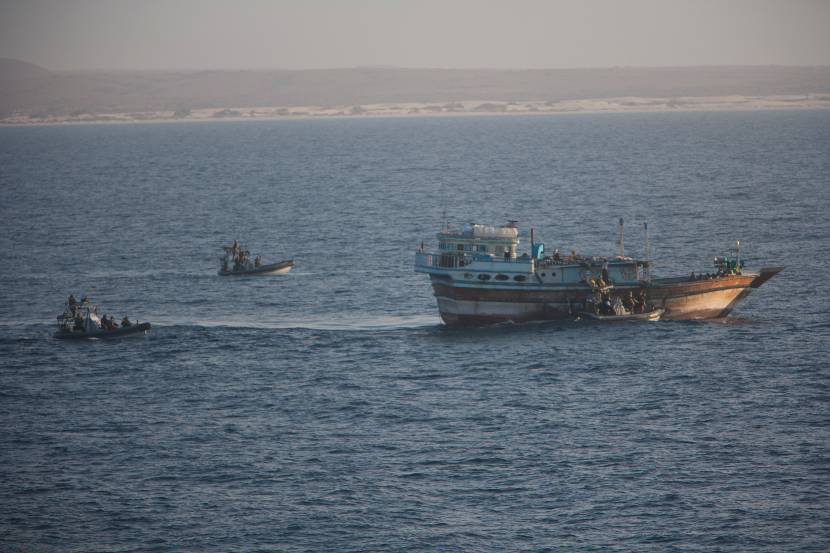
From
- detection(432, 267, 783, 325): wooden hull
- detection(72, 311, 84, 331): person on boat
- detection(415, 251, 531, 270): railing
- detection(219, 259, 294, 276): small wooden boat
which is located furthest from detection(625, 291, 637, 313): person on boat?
detection(72, 311, 84, 331): person on boat

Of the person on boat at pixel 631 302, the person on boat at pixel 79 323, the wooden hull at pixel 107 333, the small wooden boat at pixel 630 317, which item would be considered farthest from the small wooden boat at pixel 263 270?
the person on boat at pixel 631 302

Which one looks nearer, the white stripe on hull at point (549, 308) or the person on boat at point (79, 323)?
the white stripe on hull at point (549, 308)

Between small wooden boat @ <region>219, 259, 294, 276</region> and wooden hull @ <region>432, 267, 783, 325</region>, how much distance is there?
32230 millimetres

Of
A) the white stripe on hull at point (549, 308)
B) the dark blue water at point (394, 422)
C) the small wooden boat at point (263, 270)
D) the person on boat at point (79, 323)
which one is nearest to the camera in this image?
the dark blue water at point (394, 422)

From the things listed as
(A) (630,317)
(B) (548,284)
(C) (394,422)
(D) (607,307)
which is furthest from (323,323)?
(C) (394,422)

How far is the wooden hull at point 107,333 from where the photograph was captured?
105 meters

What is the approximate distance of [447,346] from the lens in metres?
101

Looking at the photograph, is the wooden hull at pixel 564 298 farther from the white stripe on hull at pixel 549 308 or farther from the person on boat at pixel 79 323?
the person on boat at pixel 79 323

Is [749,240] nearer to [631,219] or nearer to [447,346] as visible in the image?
[631,219]

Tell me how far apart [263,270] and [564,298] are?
4075 centimetres

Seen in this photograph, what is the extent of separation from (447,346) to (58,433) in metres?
33.1

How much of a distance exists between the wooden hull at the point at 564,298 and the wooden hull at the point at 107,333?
83.1 ft

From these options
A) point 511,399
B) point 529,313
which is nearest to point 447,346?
point 529,313

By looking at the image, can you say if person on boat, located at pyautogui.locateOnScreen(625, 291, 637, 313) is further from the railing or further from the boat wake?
the boat wake
